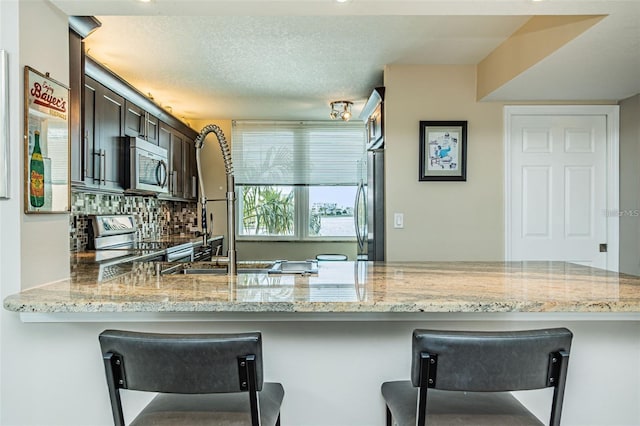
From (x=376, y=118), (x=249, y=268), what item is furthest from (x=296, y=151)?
(x=249, y=268)

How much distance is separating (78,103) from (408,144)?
89.0 inches

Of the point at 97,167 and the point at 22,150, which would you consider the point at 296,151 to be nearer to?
the point at 97,167

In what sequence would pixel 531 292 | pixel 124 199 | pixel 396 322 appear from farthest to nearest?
pixel 124 199
pixel 396 322
pixel 531 292

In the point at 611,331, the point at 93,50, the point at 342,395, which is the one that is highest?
the point at 93,50

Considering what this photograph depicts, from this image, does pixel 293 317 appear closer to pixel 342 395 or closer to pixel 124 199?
pixel 342 395

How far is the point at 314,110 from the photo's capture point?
4785 mm

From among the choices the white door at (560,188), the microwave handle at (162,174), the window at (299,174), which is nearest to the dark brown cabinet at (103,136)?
the microwave handle at (162,174)

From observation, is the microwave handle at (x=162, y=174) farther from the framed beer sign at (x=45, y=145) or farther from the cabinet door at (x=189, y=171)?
the framed beer sign at (x=45, y=145)

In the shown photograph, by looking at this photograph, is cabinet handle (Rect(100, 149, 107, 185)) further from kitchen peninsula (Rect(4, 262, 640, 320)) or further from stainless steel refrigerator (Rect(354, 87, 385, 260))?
stainless steel refrigerator (Rect(354, 87, 385, 260))

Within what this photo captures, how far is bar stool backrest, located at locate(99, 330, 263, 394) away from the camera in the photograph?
931mm

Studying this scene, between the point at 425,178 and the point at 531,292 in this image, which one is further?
the point at 425,178

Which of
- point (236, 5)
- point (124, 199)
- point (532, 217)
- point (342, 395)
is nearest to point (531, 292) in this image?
point (342, 395)

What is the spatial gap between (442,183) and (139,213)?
3.06 m

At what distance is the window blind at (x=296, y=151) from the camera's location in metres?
5.33
